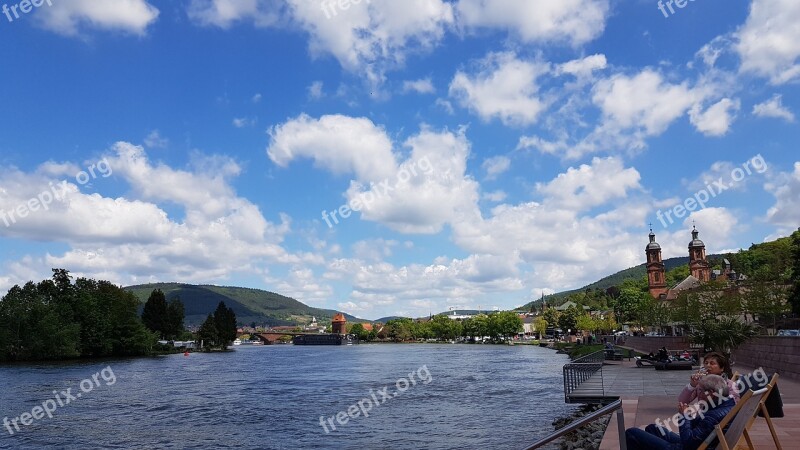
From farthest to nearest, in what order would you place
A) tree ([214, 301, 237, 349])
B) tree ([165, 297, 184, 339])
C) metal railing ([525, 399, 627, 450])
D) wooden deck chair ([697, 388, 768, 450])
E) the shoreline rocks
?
tree ([214, 301, 237, 349]), tree ([165, 297, 184, 339]), the shoreline rocks, wooden deck chair ([697, 388, 768, 450]), metal railing ([525, 399, 627, 450])

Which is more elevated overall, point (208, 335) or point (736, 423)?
point (208, 335)

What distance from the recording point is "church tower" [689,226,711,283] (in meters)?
134

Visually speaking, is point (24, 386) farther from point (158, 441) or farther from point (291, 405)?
point (158, 441)

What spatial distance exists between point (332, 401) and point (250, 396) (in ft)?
24.7

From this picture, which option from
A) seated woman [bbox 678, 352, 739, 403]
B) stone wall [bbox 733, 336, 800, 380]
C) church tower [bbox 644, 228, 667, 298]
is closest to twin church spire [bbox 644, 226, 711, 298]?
church tower [bbox 644, 228, 667, 298]

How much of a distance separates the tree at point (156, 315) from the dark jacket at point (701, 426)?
462ft

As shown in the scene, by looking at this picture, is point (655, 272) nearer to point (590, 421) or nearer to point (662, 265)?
point (662, 265)

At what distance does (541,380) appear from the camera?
45.8 m

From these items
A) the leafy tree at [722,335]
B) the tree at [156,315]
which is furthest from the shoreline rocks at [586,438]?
the tree at [156,315]

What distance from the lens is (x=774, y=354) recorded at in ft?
86.8

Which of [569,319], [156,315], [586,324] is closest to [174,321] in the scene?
[156,315]

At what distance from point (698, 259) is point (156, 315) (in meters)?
129

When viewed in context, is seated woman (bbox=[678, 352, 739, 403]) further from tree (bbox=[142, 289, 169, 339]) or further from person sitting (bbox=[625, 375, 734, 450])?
tree (bbox=[142, 289, 169, 339])

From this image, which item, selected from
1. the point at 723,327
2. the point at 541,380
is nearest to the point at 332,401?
the point at 541,380
